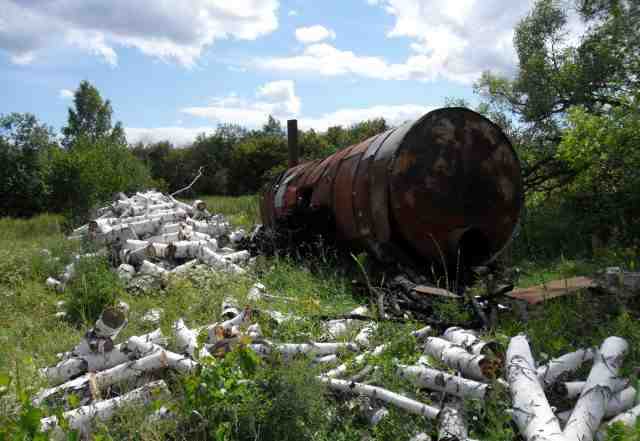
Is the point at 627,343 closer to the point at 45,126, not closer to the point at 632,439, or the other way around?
the point at 632,439

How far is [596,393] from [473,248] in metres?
3.76

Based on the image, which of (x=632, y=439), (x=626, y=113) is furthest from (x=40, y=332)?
(x=626, y=113)

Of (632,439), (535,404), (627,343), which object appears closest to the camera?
(632,439)

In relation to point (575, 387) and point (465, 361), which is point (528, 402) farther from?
point (465, 361)

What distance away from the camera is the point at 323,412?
2867mm

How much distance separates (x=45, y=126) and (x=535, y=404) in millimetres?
21678

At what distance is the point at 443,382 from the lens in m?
3.04

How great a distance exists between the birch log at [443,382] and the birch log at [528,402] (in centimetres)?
17

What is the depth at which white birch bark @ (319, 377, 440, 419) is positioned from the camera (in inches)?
111

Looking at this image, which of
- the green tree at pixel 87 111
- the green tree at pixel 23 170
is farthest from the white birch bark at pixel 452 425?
the green tree at pixel 87 111

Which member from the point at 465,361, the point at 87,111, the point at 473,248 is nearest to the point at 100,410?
the point at 465,361

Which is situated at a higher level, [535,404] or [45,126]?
[45,126]

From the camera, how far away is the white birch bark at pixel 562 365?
10.3 feet

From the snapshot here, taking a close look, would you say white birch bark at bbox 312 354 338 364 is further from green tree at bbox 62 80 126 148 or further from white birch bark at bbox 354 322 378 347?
green tree at bbox 62 80 126 148
